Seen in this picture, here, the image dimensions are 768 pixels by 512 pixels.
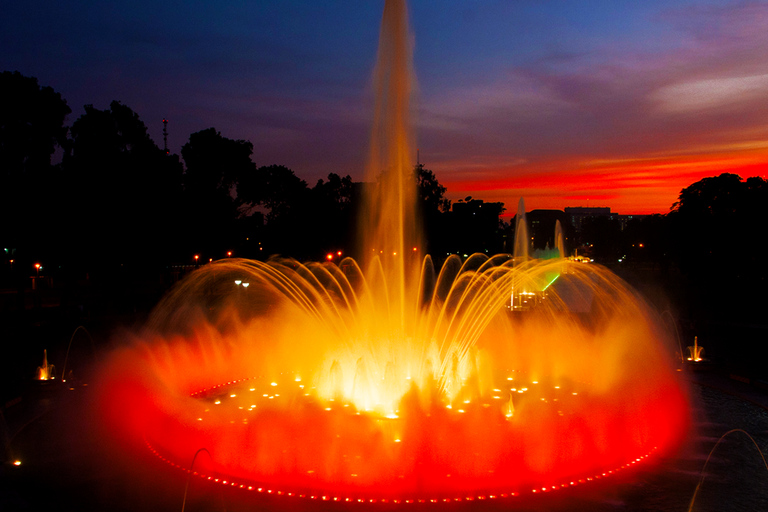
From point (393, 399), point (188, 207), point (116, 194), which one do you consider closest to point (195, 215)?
point (188, 207)

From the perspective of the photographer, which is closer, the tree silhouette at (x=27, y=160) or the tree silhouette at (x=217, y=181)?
the tree silhouette at (x=27, y=160)

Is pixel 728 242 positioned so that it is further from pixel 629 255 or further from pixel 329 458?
pixel 629 255

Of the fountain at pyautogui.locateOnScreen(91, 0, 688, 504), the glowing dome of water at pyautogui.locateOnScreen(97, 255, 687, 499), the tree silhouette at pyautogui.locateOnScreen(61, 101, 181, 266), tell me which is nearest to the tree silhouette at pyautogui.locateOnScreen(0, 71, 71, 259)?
the tree silhouette at pyautogui.locateOnScreen(61, 101, 181, 266)

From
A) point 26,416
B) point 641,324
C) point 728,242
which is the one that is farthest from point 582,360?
point 728,242

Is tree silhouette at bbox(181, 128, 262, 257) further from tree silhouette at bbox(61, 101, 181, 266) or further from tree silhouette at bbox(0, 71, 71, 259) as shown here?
tree silhouette at bbox(0, 71, 71, 259)

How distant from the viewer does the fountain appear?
10523mm

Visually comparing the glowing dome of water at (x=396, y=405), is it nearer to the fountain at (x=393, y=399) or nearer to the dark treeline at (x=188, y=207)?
the fountain at (x=393, y=399)

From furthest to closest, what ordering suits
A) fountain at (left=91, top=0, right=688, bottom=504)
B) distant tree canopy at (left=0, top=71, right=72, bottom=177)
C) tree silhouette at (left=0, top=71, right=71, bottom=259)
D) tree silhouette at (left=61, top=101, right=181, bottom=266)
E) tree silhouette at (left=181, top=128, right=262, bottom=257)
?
1. tree silhouette at (left=181, top=128, right=262, bottom=257)
2. tree silhouette at (left=61, top=101, right=181, bottom=266)
3. distant tree canopy at (left=0, top=71, right=72, bottom=177)
4. tree silhouette at (left=0, top=71, right=71, bottom=259)
5. fountain at (left=91, top=0, right=688, bottom=504)

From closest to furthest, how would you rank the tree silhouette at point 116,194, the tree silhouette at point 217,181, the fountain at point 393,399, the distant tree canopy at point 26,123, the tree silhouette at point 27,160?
1. the fountain at point 393,399
2. the tree silhouette at point 27,160
3. the distant tree canopy at point 26,123
4. the tree silhouette at point 116,194
5. the tree silhouette at point 217,181

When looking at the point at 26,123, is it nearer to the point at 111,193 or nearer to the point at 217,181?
the point at 111,193

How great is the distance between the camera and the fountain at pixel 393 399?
10.5 m

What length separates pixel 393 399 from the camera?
14.8m

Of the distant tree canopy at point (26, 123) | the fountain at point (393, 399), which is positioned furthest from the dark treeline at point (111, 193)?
the fountain at point (393, 399)

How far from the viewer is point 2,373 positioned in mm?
19938
